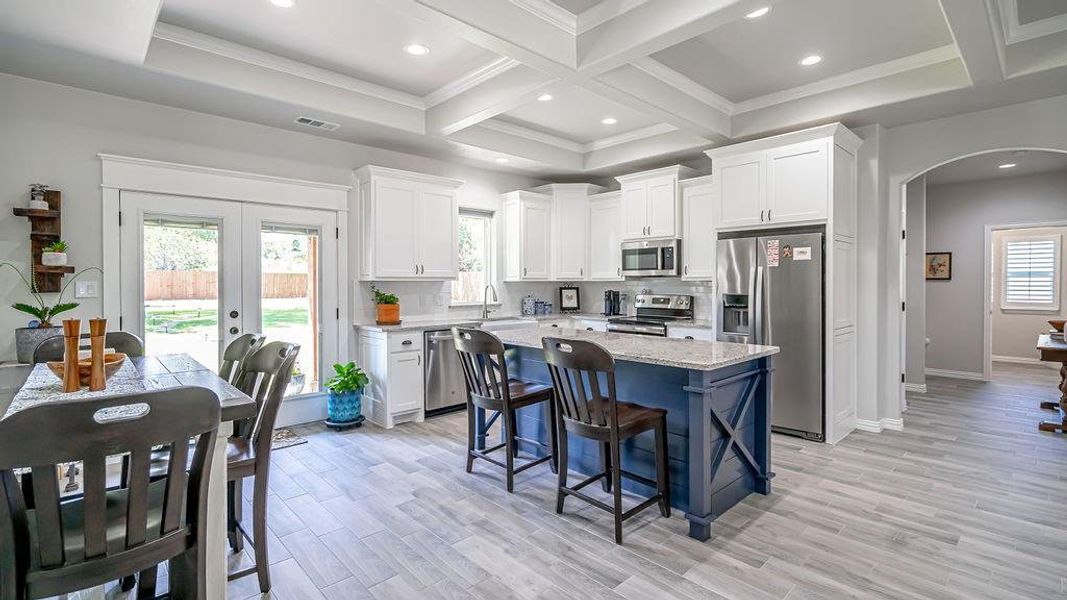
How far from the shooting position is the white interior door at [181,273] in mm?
3922

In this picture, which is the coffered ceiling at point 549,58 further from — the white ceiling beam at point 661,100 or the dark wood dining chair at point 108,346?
the dark wood dining chair at point 108,346

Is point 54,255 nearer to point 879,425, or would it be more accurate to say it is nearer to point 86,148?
point 86,148

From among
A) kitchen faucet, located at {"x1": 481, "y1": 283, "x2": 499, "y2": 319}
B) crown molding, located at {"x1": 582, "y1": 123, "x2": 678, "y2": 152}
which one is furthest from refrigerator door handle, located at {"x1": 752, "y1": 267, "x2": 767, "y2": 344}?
kitchen faucet, located at {"x1": 481, "y1": 283, "x2": 499, "y2": 319}

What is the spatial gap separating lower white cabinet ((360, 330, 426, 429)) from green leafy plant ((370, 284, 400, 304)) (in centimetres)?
33

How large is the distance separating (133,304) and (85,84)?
1.55 m

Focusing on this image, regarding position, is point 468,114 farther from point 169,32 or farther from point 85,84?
point 85,84

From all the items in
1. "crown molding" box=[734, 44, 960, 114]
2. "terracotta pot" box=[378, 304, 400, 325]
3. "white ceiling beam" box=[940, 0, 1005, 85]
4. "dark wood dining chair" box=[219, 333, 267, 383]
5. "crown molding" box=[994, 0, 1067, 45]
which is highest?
"crown molding" box=[734, 44, 960, 114]

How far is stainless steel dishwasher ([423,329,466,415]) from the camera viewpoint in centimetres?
507

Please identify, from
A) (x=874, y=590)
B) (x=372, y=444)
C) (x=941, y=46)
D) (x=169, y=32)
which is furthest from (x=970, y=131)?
(x=169, y=32)

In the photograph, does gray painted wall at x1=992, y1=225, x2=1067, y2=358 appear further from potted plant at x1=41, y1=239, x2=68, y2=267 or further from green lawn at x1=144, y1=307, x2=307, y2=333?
potted plant at x1=41, y1=239, x2=68, y2=267

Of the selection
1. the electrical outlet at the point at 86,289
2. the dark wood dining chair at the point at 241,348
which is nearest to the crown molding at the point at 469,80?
the dark wood dining chair at the point at 241,348

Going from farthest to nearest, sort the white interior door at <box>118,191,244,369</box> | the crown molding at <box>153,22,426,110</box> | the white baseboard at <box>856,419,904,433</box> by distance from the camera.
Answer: the white baseboard at <box>856,419,904,433</box> < the white interior door at <box>118,191,244,369</box> < the crown molding at <box>153,22,426,110</box>

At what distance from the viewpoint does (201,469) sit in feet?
5.07

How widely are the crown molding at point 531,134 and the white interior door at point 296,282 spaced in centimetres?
178
